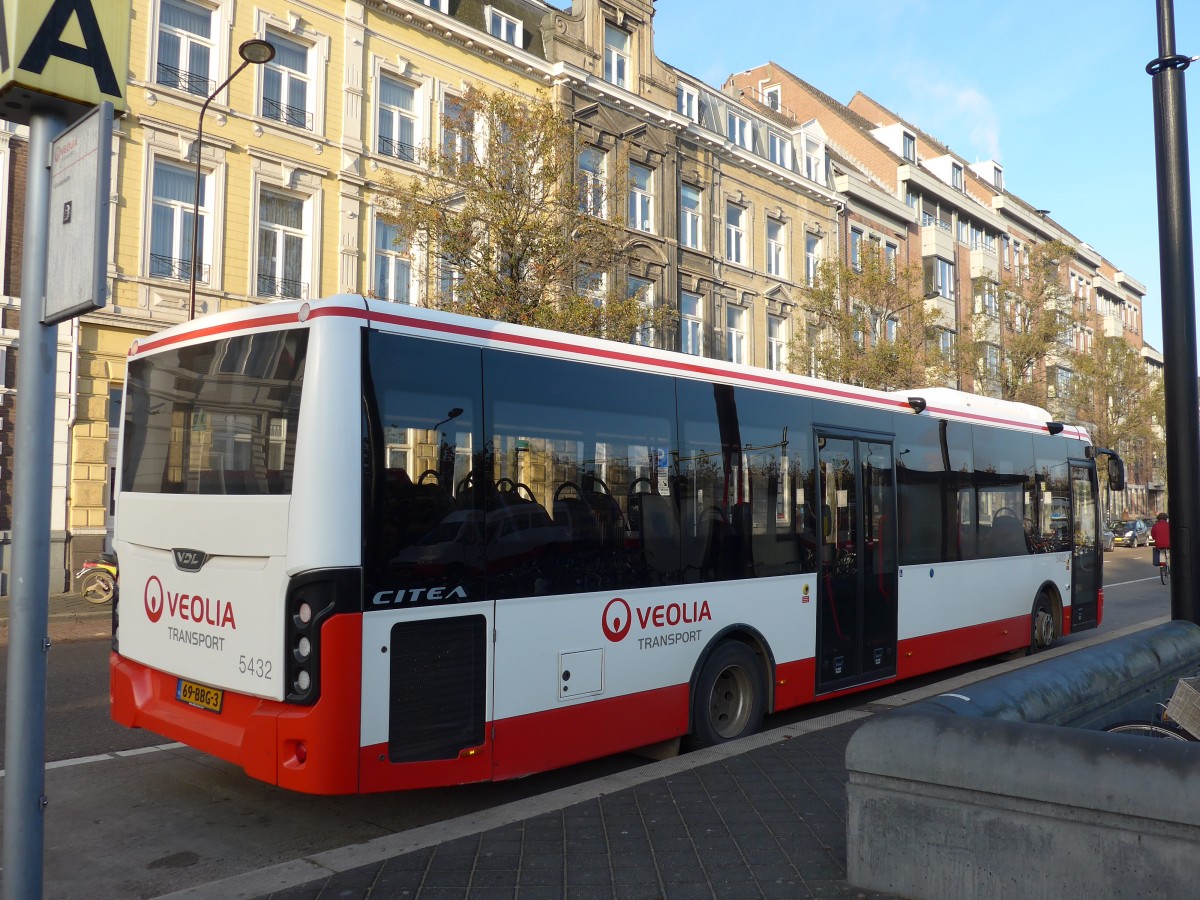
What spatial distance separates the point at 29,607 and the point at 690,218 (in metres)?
29.4

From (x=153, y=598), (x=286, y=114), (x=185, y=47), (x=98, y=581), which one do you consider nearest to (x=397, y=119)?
(x=286, y=114)

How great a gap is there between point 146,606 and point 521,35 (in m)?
24.1

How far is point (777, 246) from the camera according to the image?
115 feet

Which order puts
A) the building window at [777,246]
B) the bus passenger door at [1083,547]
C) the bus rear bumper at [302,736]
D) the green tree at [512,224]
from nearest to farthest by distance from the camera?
the bus rear bumper at [302,736], the bus passenger door at [1083,547], the green tree at [512,224], the building window at [777,246]

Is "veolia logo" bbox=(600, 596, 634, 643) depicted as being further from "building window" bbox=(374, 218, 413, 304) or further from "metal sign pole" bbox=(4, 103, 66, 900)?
"building window" bbox=(374, 218, 413, 304)

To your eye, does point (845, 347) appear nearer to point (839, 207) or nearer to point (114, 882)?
point (839, 207)

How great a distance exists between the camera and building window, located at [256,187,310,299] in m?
21.2

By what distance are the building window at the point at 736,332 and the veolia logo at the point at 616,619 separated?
26.3 m

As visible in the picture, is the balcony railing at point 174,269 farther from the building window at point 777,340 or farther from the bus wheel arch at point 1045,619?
the building window at point 777,340

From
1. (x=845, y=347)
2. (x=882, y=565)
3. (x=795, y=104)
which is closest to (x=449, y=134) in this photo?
(x=845, y=347)

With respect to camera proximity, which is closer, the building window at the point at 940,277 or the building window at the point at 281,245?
the building window at the point at 281,245

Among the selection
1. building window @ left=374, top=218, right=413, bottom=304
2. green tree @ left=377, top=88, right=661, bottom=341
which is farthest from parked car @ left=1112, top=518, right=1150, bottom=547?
building window @ left=374, top=218, right=413, bottom=304

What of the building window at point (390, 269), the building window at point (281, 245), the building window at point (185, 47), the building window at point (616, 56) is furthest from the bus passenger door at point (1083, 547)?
the building window at point (616, 56)

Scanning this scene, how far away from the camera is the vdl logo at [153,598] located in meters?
5.87
